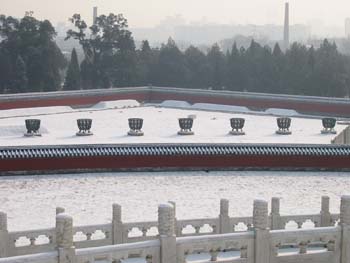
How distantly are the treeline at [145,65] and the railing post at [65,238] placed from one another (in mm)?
25923

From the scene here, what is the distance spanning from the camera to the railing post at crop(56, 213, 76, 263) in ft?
20.6

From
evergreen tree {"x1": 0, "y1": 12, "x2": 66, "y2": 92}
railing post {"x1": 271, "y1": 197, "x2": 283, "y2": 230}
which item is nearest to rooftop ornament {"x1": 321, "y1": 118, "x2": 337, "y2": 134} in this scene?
railing post {"x1": 271, "y1": 197, "x2": 283, "y2": 230}

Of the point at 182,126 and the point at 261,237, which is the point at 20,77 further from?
the point at 261,237

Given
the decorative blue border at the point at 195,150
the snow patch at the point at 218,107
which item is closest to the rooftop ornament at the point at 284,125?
the decorative blue border at the point at 195,150

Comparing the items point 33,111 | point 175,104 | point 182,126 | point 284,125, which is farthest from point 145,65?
point 284,125

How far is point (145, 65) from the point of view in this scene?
3547 cm

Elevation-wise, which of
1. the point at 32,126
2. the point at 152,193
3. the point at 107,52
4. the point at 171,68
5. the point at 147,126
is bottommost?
the point at 152,193

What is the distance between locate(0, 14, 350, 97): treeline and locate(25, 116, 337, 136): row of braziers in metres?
10.4

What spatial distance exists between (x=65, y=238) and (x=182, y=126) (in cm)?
1433

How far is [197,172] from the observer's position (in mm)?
16047

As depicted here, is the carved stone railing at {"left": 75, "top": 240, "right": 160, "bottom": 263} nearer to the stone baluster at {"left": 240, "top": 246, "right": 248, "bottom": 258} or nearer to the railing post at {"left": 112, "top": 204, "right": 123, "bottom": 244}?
the stone baluster at {"left": 240, "top": 246, "right": 248, "bottom": 258}

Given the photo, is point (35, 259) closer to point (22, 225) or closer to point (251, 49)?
point (22, 225)

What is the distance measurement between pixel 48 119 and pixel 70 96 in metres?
4.48

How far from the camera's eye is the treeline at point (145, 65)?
31.7 metres
